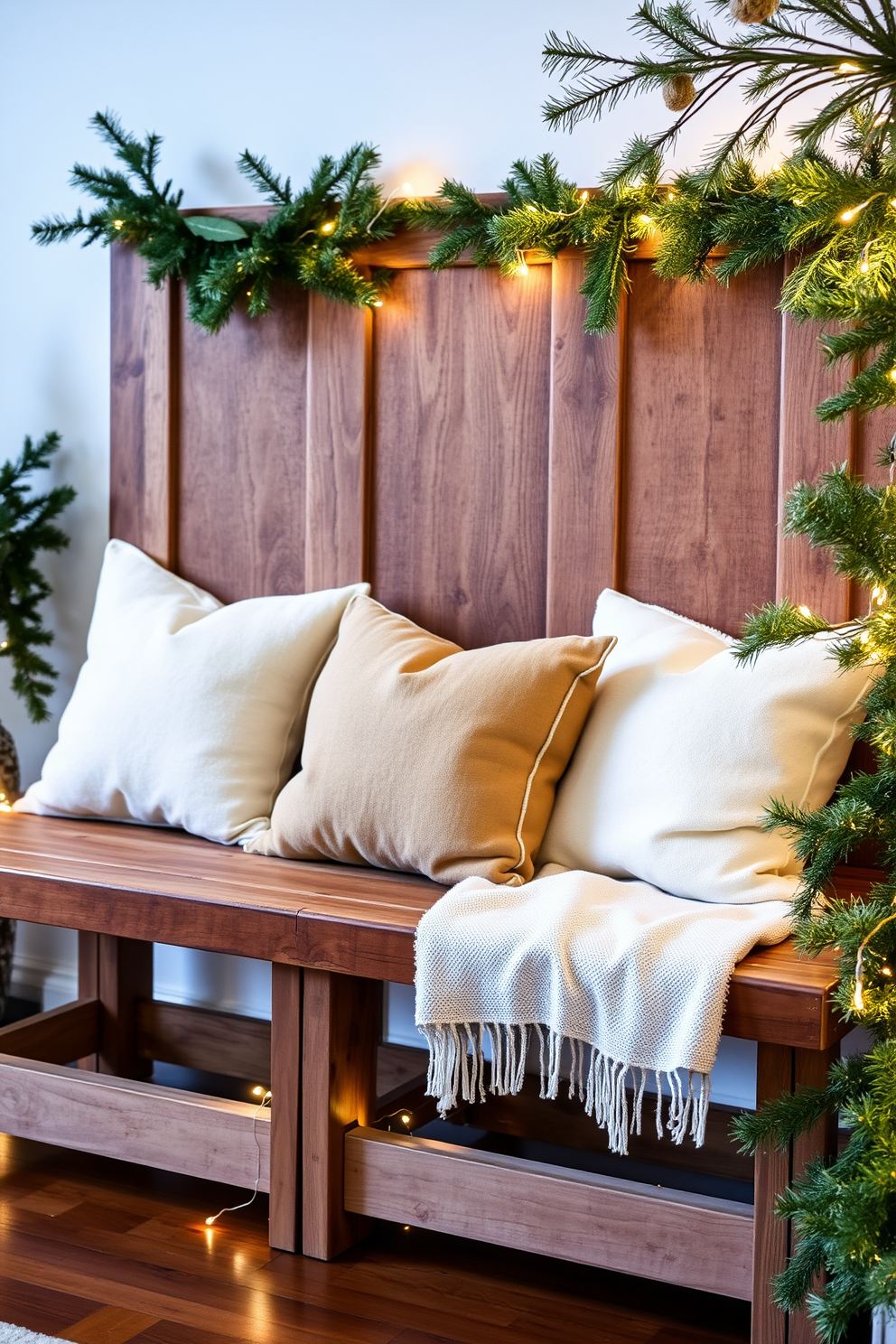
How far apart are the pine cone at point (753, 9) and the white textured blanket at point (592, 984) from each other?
1.10 m

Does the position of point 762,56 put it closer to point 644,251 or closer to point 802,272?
point 802,272

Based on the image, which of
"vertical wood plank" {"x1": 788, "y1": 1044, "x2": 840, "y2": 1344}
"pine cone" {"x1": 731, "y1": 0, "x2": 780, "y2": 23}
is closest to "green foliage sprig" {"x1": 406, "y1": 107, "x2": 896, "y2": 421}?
"pine cone" {"x1": 731, "y1": 0, "x2": 780, "y2": 23}

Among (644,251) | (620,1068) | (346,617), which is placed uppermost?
(644,251)

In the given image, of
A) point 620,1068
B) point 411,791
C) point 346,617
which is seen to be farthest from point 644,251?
point 620,1068

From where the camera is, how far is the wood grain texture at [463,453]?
233 centimetres

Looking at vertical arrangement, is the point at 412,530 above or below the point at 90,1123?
above

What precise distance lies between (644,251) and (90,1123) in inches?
67.1

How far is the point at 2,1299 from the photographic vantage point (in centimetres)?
171

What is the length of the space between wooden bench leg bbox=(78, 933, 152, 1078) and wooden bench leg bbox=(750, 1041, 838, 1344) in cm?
138

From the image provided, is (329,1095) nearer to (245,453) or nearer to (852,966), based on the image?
(852,966)

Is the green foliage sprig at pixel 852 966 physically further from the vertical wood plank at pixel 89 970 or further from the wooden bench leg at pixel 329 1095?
the vertical wood plank at pixel 89 970

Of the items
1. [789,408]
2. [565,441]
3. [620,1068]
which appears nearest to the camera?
[620,1068]

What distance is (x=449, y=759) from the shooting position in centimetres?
192

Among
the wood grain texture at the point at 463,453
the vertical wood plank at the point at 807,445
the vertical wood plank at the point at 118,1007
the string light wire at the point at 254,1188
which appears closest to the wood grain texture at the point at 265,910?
the string light wire at the point at 254,1188
